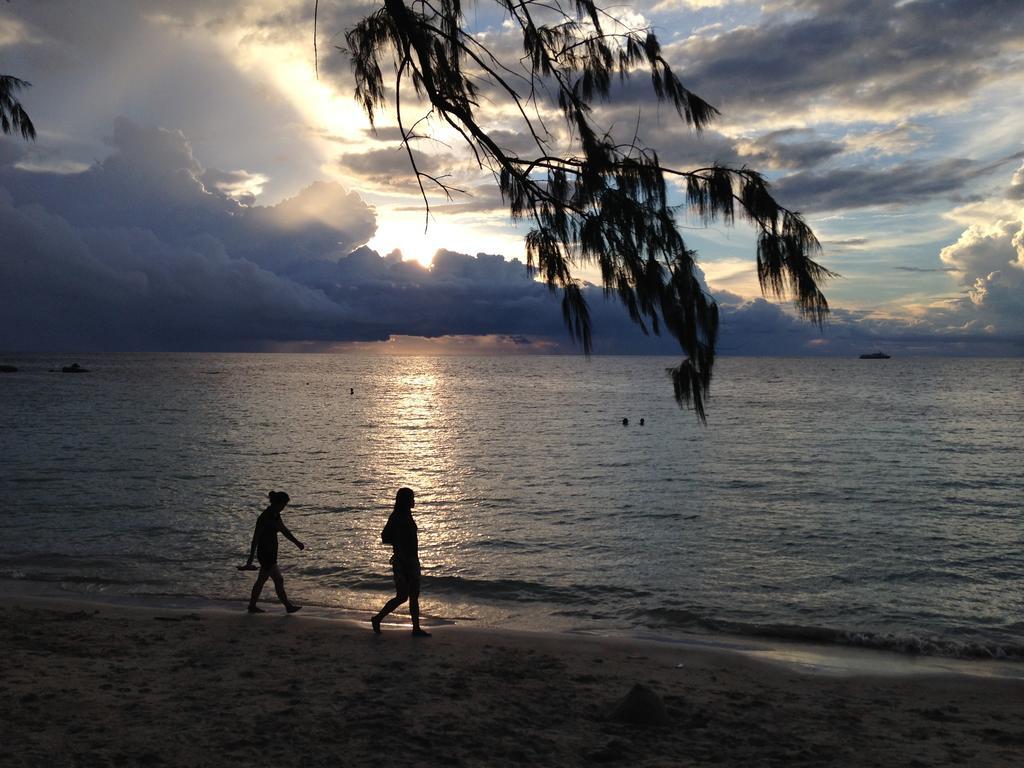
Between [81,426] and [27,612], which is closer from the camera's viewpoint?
[27,612]

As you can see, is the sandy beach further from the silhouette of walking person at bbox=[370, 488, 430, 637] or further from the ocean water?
the ocean water

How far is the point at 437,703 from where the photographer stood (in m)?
8.40

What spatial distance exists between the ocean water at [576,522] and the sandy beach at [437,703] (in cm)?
273

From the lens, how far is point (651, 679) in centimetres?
992

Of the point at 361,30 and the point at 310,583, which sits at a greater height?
the point at 361,30

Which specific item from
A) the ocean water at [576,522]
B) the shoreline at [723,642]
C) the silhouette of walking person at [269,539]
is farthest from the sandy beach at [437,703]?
the ocean water at [576,522]

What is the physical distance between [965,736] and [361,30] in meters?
9.71

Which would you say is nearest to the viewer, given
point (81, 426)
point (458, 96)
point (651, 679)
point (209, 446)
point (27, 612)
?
point (458, 96)

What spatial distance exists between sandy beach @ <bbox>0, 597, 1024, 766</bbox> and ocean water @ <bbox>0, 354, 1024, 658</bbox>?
2.73 metres

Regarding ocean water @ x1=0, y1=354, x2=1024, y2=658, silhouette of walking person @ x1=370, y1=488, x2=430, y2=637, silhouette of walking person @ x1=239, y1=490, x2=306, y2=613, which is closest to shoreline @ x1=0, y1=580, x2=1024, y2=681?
ocean water @ x1=0, y1=354, x2=1024, y2=658

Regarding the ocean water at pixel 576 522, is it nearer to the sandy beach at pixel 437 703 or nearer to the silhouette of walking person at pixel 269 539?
the silhouette of walking person at pixel 269 539

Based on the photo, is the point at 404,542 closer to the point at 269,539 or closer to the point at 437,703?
the point at 269,539

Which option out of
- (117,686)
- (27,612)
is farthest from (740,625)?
(27,612)

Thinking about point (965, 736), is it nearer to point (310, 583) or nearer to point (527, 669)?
point (527, 669)
